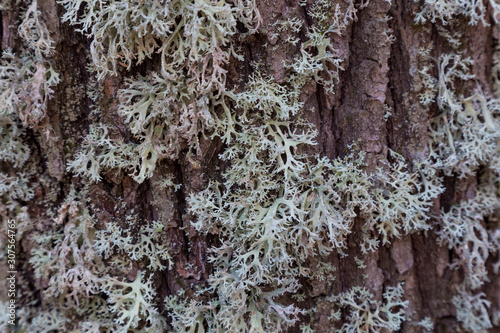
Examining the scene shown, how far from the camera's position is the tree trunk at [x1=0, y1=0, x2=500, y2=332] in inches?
63.1

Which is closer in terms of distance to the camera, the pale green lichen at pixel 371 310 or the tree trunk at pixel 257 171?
the tree trunk at pixel 257 171

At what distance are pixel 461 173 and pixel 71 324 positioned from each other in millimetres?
2316

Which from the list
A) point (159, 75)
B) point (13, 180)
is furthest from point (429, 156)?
point (13, 180)

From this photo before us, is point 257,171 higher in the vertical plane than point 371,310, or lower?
higher

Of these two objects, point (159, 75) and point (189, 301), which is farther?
point (189, 301)

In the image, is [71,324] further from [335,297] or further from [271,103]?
[271,103]

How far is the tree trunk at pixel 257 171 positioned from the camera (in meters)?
1.60

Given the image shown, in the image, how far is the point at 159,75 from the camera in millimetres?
1626

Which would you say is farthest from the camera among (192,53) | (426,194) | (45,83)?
(426,194)

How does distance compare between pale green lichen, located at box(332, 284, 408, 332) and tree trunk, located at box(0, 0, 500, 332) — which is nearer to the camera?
tree trunk, located at box(0, 0, 500, 332)

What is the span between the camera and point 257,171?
162 cm

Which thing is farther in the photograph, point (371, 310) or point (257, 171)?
point (371, 310)

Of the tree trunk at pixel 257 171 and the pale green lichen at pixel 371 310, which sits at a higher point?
the tree trunk at pixel 257 171

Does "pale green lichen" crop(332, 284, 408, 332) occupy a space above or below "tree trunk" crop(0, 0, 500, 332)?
below
